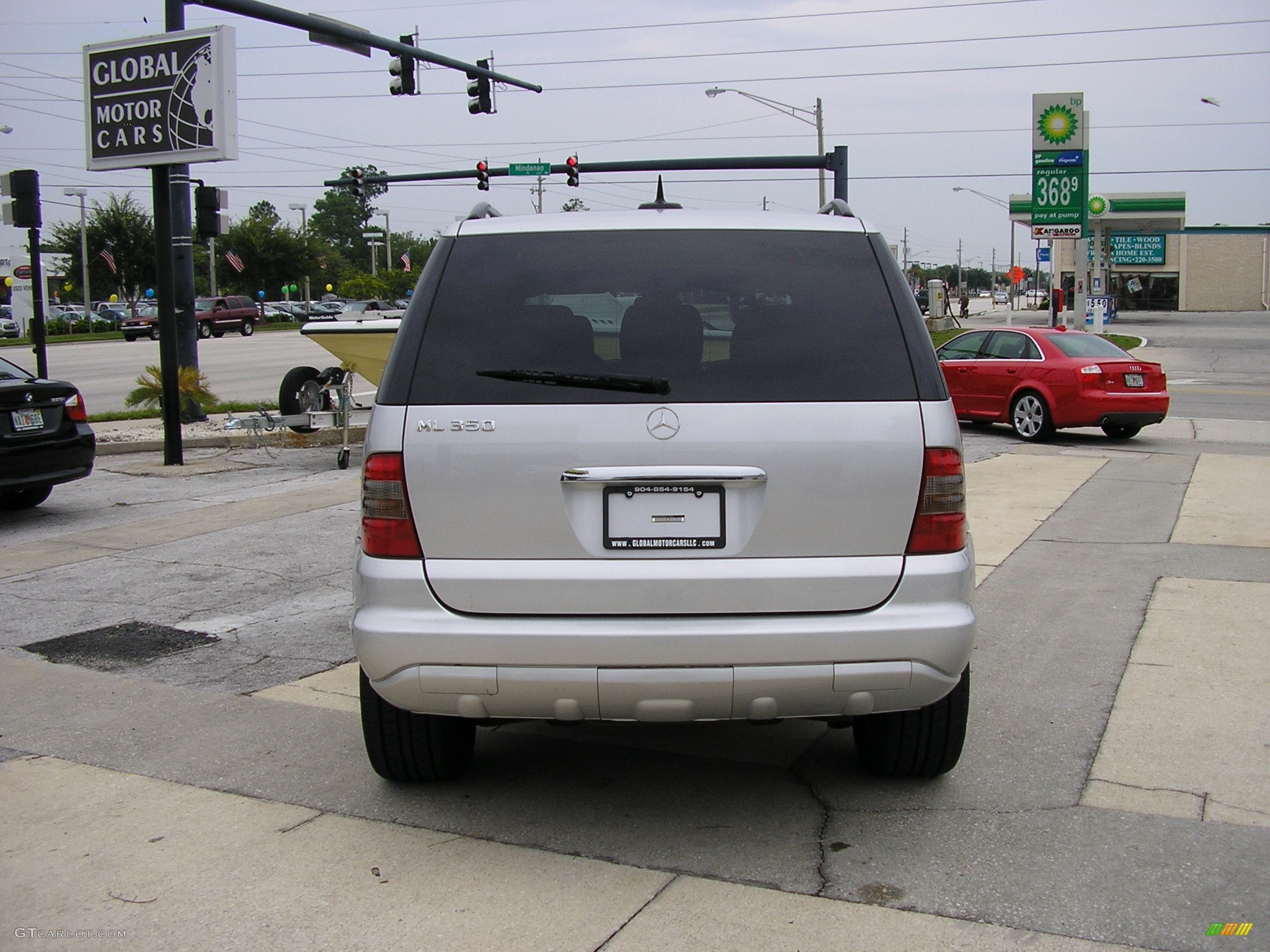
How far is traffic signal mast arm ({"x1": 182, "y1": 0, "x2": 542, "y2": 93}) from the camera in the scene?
15047mm

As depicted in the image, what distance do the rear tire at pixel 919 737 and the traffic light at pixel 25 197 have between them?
1339 cm

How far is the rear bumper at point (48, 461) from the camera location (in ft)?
30.5

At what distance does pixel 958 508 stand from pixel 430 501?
1549 millimetres

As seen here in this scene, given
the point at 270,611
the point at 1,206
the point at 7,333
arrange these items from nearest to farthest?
the point at 270,611, the point at 1,206, the point at 7,333

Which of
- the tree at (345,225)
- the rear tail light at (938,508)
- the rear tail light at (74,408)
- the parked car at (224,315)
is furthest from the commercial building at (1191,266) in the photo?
the tree at (345,225)

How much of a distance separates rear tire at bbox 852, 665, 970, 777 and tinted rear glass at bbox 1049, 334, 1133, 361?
12.6 metres

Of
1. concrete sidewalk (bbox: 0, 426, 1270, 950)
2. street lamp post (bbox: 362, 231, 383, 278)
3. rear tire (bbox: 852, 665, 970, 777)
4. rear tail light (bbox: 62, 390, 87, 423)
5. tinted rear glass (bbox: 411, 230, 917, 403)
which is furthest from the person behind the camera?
street lamp post (bbox: 362, 231, 383, 278)

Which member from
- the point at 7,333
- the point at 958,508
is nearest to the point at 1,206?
the point at 958,508

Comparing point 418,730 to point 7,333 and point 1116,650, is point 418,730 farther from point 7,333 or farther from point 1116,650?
point 7,333

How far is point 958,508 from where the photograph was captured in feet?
11.9

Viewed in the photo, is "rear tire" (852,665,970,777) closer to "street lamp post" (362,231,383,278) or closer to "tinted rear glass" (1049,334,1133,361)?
"tinted rear glass" (1049,334,1133,361)

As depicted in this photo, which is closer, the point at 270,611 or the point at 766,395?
the point at 766,395

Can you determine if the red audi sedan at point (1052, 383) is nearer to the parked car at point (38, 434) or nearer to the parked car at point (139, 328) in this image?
the parked car at point (38, 434)

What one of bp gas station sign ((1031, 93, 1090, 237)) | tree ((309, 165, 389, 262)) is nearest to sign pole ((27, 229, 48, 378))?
bp gas station sign ((1031, 93, 1090, 237))
